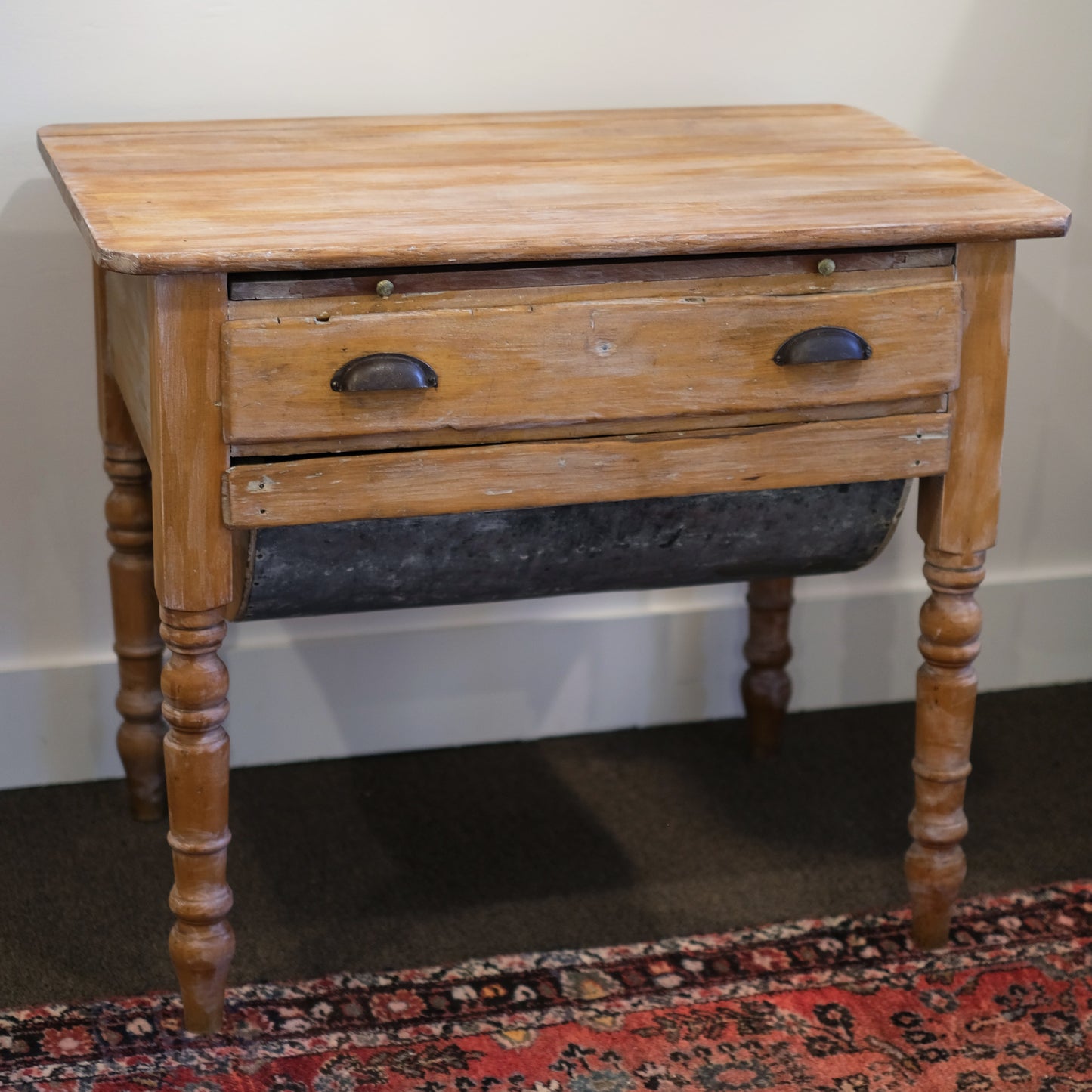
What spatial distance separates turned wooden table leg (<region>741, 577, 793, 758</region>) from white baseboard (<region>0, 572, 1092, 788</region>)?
0.09m

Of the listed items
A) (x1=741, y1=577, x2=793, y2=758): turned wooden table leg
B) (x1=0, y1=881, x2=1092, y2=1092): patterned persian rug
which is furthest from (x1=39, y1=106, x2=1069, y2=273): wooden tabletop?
(x1=0, y1=881, x2=1092, y2=1092): patterned persian rug

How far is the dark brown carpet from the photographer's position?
72.2 inches

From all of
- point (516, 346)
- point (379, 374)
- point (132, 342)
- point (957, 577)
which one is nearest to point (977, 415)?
point (957, 577)

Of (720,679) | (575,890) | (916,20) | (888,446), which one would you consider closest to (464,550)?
(888,446)

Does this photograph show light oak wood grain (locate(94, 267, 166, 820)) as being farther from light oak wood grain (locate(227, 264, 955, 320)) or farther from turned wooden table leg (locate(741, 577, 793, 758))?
turned wooden table leg (locate(741, 577, 793, 758))

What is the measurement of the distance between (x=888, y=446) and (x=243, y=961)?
93 cm

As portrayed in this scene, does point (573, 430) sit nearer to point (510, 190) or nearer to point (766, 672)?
point (510, 190)

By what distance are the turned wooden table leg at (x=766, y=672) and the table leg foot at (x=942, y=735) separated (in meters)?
0.46

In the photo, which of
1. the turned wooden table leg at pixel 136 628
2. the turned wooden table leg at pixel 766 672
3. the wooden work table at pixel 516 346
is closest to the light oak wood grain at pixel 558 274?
the wooden work table at pixel 516 346

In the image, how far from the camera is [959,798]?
177 cm

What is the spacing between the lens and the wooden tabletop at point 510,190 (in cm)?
138

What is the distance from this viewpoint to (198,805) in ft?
5.09

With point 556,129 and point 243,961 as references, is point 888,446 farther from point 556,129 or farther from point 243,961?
point 243,961

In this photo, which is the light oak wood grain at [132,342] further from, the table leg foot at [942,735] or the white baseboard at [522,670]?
the table leg foot at [942,735]
